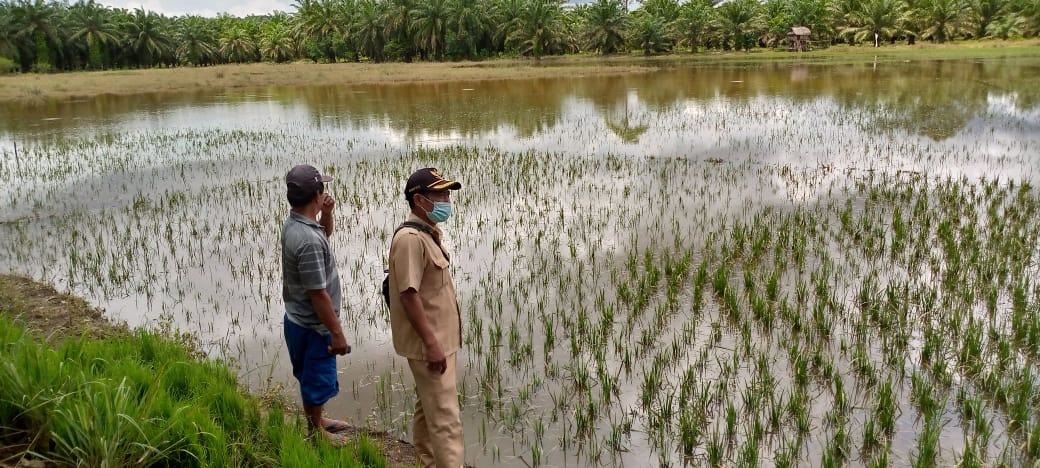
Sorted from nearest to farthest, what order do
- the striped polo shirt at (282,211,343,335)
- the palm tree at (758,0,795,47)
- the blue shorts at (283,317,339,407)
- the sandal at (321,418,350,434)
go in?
the striped polo shirt at (282,211,343,335), the blue shorts at (283,317,339,407), the sandal at (321,418,350,434), the palm tree at (758,0,795,47)

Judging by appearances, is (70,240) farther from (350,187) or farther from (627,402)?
(627,402)

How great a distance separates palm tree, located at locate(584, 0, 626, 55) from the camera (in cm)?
6006

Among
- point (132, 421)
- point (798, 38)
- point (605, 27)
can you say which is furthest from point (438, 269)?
point (605, 27)

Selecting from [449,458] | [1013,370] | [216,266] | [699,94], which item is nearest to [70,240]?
[216,266]

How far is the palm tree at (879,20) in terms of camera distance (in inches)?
2032

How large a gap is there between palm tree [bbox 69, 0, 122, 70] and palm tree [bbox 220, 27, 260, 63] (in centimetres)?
1205

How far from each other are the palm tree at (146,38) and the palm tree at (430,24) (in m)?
23.0

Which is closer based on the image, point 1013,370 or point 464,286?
point 1013,370

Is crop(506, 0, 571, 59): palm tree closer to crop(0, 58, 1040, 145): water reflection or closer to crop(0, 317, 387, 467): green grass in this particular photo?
crop(0, 58, 1040, 145): water reflection

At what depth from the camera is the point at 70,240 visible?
8.20 meters

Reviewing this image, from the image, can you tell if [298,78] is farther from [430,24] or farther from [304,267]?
[304,267]

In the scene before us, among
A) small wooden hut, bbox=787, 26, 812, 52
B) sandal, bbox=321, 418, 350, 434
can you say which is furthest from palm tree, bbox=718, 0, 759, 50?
sandal, bbox=321, 418, 350, 434

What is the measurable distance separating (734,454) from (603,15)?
60.5 metres

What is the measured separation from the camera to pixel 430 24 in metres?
55.8
